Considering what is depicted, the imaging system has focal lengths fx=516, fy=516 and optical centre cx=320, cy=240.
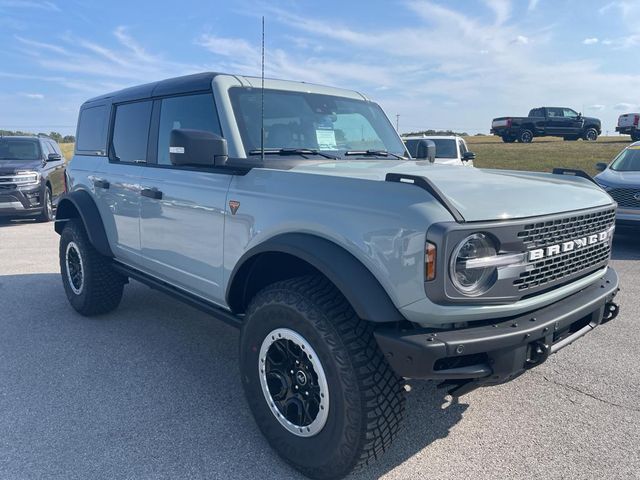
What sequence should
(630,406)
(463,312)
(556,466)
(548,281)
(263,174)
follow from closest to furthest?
(463,312) < (548,281) < (556,466) < (263,174) < (630,406)

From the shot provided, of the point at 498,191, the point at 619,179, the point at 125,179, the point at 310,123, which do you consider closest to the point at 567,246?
the point at 498,191

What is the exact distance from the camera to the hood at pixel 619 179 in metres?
8.49

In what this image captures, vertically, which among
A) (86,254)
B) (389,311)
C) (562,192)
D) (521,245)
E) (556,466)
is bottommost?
(556,466)

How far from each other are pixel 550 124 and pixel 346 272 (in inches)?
1263

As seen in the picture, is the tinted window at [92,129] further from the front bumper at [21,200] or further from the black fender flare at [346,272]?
the front bumper at [21,200]

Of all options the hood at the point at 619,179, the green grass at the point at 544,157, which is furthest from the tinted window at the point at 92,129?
the green grass at the point at 544,157

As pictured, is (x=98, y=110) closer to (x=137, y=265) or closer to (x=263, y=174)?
(x=137, y=265)

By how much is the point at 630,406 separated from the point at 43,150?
516 inches

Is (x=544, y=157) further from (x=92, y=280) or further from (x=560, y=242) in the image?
(x=560, y=242)

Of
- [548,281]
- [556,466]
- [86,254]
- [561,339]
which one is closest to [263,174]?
[548,281]

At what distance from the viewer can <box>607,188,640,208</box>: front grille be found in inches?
328

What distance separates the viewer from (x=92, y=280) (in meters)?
4.86

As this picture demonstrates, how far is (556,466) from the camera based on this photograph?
106 inches

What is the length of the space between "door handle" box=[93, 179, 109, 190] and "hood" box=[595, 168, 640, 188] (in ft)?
26.1
